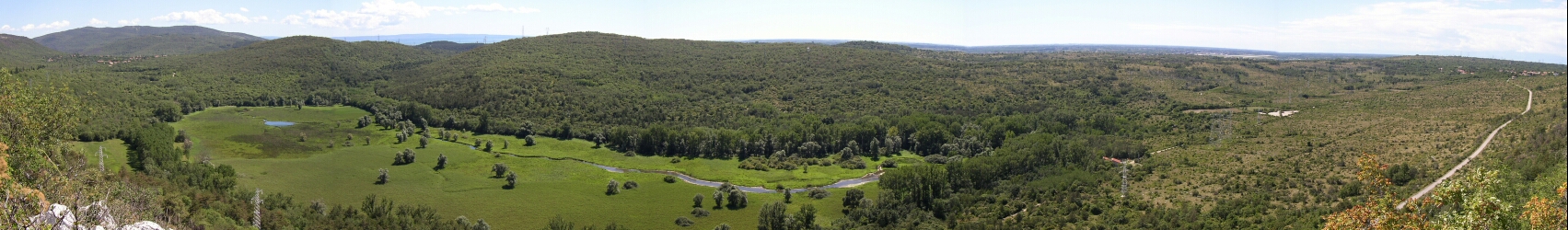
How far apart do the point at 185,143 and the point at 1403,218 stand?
4415 inches

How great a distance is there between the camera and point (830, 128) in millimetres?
105375

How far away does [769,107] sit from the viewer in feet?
410

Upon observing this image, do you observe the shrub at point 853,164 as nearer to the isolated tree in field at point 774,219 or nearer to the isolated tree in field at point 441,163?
the isolated tree in field at point 774,219

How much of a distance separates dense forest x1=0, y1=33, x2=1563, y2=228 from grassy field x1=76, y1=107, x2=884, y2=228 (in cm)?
464

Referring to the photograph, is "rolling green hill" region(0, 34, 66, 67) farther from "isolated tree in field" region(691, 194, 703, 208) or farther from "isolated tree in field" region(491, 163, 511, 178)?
"isolated tree in field" region(691, 194, 703, 208)

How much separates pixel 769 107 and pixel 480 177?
Answer: 5319 cm

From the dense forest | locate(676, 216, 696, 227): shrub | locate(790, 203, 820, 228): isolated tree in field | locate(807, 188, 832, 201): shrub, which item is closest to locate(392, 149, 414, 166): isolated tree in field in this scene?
the dense forest

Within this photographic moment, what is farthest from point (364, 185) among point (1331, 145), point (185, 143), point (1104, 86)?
point (1104, 86)

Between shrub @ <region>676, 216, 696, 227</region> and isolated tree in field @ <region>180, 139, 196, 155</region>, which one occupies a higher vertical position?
isolated tree in field @ <region>180, 139, 196, 155</region>

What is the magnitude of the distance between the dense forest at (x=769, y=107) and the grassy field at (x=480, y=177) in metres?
4.64

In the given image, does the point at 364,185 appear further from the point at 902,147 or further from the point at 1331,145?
the point at 1331,145

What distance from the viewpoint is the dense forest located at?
58.9 meters

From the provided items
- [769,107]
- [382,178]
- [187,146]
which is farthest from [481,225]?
[769,107]

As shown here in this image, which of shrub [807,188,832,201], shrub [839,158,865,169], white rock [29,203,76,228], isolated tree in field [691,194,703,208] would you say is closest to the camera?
white rock [29,203,76,228]
